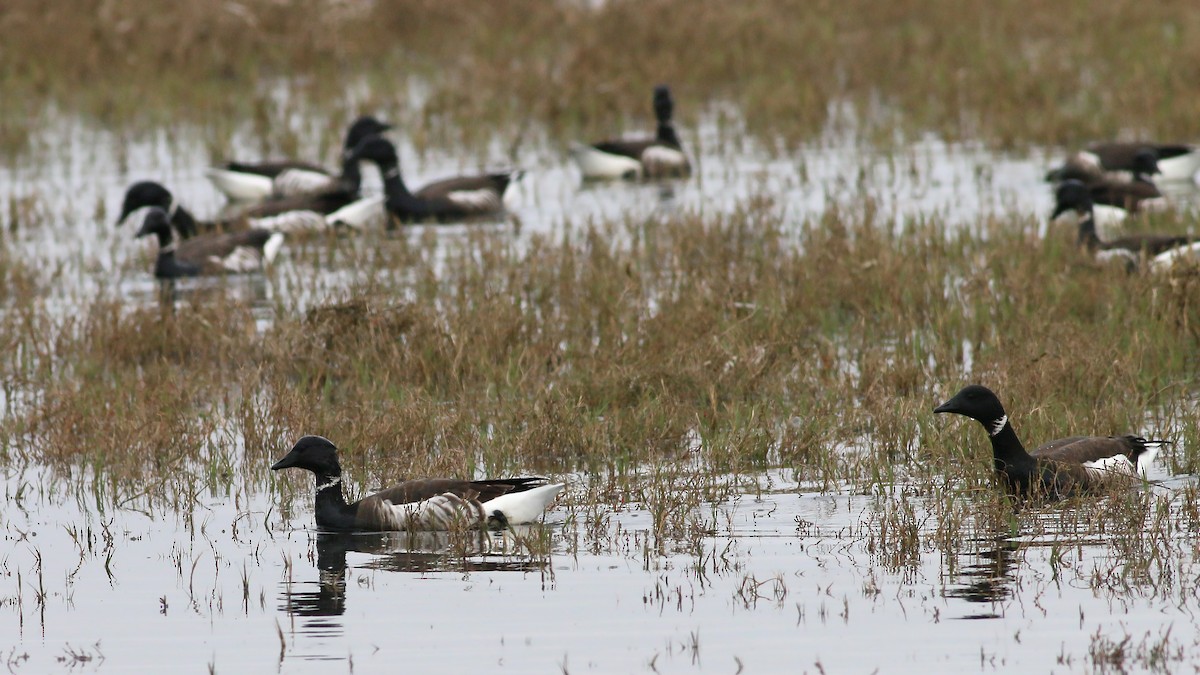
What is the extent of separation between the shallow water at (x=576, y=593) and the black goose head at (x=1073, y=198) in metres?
6.97

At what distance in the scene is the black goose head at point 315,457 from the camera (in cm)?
959

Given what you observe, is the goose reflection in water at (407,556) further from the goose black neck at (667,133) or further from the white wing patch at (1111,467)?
the goose black neck at (667,133)

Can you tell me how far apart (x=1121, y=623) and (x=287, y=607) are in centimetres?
375

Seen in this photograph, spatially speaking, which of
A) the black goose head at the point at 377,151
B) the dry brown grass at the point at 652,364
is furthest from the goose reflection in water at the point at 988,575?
the black goose head at the point at 377,151

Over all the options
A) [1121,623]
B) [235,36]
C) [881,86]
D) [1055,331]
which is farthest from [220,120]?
[1121,623]

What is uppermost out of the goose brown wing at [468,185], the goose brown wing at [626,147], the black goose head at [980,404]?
the goose brown wing at [626,147]

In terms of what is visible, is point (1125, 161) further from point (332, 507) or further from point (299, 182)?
point (332, 507)

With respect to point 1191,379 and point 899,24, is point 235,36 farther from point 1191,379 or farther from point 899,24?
point 1191,379

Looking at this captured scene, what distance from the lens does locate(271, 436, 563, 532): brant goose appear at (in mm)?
9164

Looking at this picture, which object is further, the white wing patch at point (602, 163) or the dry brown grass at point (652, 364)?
the white wing patch at point (602, 163)

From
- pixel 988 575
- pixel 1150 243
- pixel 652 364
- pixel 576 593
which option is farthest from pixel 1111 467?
pixel 1150 243

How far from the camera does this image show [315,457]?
9586 millimetres

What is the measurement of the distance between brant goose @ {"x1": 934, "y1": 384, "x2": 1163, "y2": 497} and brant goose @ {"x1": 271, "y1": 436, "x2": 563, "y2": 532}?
231cm

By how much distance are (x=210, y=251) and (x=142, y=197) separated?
143 cm
